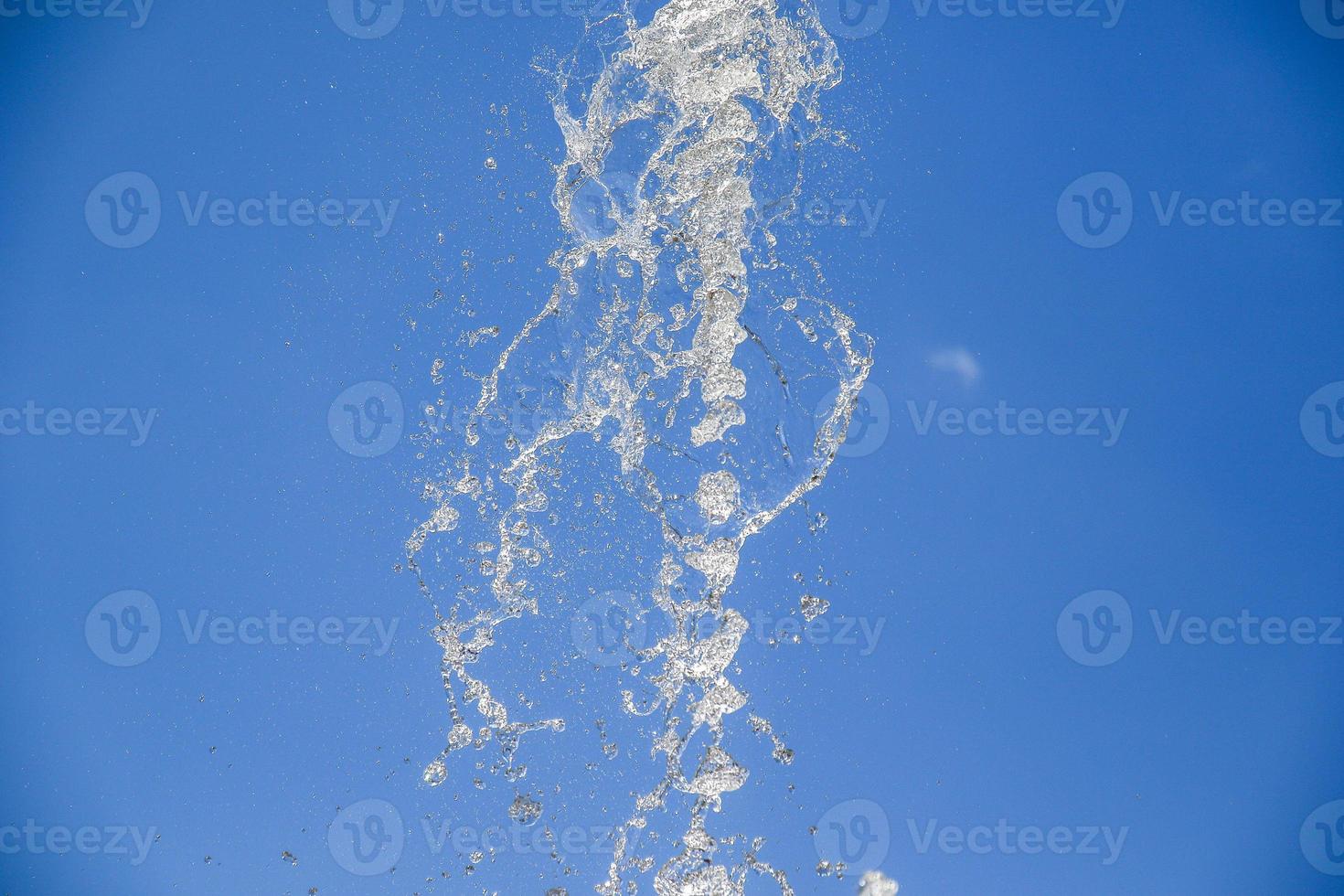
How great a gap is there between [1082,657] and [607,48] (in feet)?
21.6

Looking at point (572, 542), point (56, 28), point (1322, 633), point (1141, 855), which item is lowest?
point (1141, 855)

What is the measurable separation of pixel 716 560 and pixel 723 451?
93 cm

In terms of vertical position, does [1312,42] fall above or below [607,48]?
above

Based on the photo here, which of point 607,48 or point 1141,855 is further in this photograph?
point 1141,855

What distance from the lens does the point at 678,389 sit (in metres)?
7.21

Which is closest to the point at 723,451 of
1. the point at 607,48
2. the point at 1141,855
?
the point at 607,48

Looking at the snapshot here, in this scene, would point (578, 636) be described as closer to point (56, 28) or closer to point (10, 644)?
point (10, 644)

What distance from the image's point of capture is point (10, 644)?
705 cm

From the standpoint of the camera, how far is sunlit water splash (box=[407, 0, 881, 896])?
6953mm

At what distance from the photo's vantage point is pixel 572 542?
702 centimetres

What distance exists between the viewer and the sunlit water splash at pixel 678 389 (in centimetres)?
695

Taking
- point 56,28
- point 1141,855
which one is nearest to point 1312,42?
point 1141,855

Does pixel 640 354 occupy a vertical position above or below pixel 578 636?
above

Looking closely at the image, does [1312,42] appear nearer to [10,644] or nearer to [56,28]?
[56,28]
